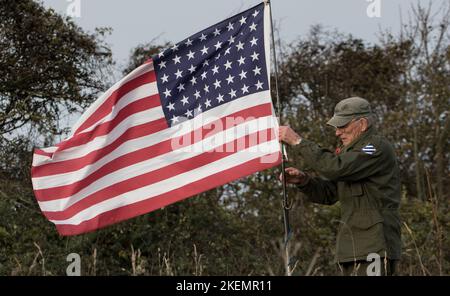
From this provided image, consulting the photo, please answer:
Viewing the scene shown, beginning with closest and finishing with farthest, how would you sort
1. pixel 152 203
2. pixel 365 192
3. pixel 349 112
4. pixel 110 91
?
pixel 365 192 → pixel 349 112 → pixel 152 203 → pixel 110 91

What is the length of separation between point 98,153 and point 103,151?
4 cm

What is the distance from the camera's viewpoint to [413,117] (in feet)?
50.2

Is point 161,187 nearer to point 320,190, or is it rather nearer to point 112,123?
point 112,123

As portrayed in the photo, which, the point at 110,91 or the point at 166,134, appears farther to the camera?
the point at 110,91

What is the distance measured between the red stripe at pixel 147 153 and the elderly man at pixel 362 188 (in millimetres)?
503

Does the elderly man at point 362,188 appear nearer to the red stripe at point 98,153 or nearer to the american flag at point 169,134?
the american flag at point 169,134

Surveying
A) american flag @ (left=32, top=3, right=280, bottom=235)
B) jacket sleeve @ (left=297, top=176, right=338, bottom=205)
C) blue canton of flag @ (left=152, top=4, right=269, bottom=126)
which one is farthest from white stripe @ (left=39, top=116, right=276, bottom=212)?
jacket sleeve @ (left=297, top=176, right=338, bottom=205)

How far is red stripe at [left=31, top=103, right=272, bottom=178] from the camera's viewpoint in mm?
6789

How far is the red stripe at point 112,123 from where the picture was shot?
689cm

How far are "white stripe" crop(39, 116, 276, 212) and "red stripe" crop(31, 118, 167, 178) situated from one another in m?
0.16

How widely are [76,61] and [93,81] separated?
336 mm

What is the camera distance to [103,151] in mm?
6871

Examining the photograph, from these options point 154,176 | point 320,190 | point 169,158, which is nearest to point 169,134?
point 169,158
